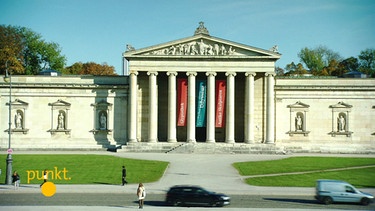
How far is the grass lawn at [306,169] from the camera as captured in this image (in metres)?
50.1

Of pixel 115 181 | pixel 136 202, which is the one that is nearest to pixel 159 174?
pixel 115 181

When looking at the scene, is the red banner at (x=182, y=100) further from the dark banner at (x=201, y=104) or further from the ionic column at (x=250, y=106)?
the ionic column at (x=250, y=106)

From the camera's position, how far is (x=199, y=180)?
168 feet

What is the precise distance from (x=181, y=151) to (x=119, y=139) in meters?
13.0

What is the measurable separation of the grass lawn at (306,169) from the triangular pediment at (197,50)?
19.7m

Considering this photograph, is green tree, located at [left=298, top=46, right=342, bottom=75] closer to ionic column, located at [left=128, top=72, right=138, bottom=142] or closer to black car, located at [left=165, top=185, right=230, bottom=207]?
ionic column, located at [left=128, top=72, right=138, bottom=142]

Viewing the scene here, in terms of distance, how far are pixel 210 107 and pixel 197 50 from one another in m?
9.30

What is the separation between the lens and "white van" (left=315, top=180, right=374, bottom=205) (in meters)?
38.8

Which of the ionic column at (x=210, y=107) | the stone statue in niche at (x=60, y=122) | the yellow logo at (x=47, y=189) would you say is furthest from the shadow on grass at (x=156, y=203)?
the stone statue in niche at (x=60, y=122)

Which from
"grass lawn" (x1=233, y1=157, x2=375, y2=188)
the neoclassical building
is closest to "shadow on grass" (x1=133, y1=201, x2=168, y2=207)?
"grass lawn" (x1=233, y1=157, x2=375, y2=188)

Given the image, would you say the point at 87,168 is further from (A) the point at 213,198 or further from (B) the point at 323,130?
(B) the point at 323,130

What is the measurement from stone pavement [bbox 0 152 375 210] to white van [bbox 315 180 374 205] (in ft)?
14.6

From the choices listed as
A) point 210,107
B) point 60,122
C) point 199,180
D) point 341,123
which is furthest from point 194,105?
point 199,180

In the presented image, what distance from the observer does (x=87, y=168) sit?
189 ft
